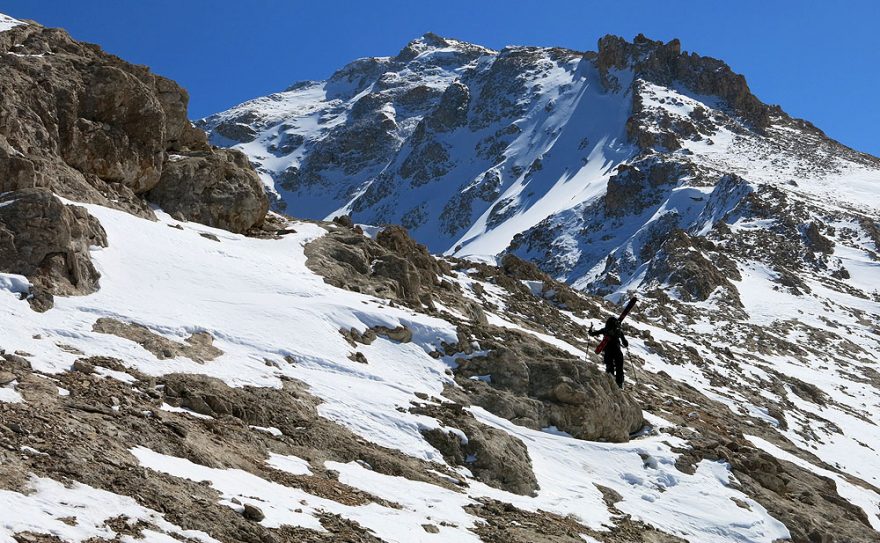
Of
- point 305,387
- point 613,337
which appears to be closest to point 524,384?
point 613,337

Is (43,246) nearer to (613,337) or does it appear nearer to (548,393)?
(548,393)

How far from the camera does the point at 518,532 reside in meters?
12.3

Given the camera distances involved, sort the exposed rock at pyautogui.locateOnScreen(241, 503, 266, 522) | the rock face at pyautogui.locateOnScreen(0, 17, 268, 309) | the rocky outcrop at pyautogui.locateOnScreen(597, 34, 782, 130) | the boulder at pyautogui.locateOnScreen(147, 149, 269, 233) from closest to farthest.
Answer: the exposed rock at pyautogui.locateOnScreen(241, 503, 266, 522) → the rock face at pyautogui.locateOnScreen(0, 17, 268, 309) → the boulder at pyautogui.locateOnScreen(147, 149, 269, 233) → the rocky outcrop at pyautogui.locateOnScreen(597, 34, 782, 130)

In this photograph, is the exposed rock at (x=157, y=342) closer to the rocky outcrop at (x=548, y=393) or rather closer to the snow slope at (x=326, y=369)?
the snow slope at (x=326, y=369)

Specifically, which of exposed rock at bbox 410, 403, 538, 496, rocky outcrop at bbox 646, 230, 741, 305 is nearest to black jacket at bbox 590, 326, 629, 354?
exposed rock at bbox 410, 403, 538, 496

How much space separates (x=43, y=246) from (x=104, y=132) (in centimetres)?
1069

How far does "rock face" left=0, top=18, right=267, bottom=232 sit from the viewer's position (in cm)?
2327

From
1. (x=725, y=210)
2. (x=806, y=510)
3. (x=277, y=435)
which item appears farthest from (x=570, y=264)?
(x=277, y=435)

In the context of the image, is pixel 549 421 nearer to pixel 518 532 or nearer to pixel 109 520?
pixel 518 532

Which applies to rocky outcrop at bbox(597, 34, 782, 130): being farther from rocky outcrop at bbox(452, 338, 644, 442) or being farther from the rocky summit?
rocky outcrop at bbox(452, 338, 644, 442)

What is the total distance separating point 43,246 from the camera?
16.3m

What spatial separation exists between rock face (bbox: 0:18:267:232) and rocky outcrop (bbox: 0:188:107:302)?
11.4 ft

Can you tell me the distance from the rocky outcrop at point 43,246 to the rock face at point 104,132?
11.4 feet

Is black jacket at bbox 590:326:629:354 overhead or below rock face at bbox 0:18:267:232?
below
